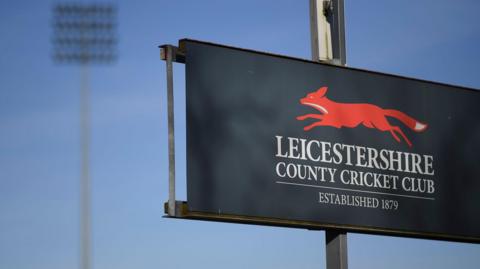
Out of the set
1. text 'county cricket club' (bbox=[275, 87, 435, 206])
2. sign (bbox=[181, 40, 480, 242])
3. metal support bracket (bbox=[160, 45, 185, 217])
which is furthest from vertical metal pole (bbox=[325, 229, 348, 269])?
metal support bracket (bbox=[160, 45, 185, 217])

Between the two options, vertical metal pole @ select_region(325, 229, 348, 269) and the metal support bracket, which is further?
vertical metal pole @ select_region(325, 229, 348, 269)

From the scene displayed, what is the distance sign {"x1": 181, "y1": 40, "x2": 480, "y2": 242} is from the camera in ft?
33.9

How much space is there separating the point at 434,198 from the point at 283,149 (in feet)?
7.04

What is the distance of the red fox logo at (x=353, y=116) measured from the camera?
11164mm

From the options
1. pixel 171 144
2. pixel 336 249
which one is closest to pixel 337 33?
pixel 336 249

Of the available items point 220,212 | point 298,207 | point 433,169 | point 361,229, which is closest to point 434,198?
point 433,169

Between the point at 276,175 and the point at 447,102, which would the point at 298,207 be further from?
the point at 447,102

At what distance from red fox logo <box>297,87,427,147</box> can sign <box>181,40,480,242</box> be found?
0.04 ft

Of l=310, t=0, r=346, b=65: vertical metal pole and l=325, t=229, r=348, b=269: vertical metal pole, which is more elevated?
l=310, t=0, r=346, b=65: vertical metal pole

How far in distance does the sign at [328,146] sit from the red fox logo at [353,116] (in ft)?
0.04

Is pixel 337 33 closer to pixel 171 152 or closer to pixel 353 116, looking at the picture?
pixel 353 116


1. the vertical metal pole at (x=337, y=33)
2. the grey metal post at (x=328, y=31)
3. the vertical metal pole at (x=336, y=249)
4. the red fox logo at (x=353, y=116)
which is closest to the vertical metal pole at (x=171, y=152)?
the red fox logo at (x=353, y=116)

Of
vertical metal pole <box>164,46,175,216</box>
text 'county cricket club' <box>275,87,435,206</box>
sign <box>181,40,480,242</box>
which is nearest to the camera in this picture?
vertical metal pole <box>164,46,175,216</box>

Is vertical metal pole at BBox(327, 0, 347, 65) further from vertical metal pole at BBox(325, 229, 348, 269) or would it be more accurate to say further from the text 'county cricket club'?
vertical metal pole at BBox(325, 229, 348, 269)
